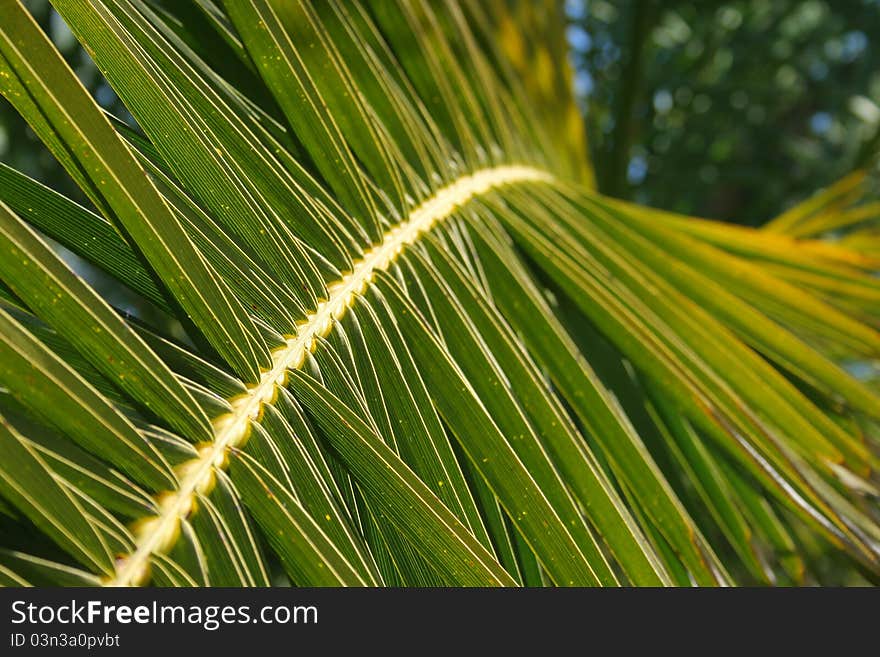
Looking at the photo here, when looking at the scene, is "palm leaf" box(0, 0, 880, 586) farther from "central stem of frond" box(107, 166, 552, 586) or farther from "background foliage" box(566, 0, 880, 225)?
"background foliage" box(566, 0, 880, 225)

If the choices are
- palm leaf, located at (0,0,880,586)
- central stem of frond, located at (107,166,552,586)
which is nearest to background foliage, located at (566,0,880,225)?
palm leaf, located at (0,0,880,586)

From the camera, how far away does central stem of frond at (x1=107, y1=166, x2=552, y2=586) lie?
0.26 m

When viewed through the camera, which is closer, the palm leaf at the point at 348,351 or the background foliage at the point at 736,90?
the palm leaf at the point at 348,351

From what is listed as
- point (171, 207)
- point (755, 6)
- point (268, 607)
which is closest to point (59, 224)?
point (171, 207)

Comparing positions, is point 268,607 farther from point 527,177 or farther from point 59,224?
point 527,177

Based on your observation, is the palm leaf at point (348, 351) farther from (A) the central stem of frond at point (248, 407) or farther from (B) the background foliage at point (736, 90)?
(B) the background foliage at point (736, 90)

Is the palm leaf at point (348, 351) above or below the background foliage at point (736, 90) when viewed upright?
below

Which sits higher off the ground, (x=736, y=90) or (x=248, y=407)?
(x=736, y=90)

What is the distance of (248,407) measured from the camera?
32 cm

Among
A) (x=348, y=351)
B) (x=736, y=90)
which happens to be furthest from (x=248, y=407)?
(x=736, y=90)

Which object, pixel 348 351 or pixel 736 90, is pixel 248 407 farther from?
pixel 736 90

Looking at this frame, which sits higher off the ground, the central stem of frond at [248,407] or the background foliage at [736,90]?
the background foliage at [736,90]

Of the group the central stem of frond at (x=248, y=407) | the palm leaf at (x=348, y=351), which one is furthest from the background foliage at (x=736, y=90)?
the central stem of frond at (x=248, y=407)

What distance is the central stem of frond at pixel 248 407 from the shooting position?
0.84 ft
